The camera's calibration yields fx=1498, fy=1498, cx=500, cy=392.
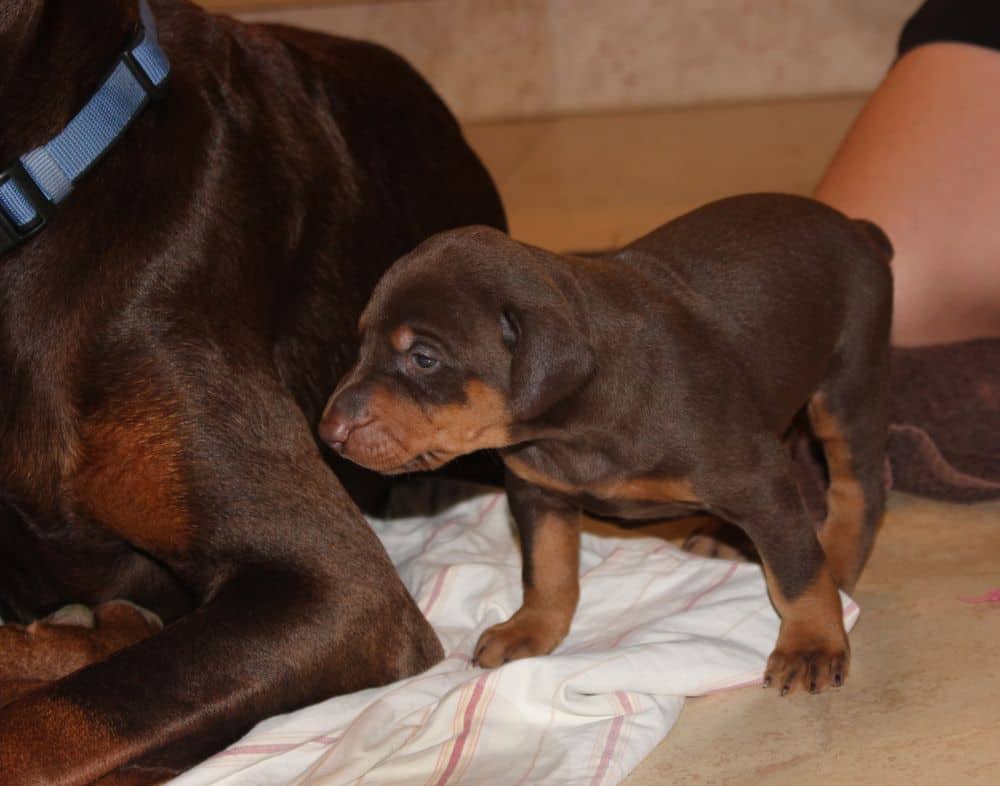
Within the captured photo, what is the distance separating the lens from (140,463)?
8.26 ft

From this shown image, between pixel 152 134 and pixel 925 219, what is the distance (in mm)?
2278

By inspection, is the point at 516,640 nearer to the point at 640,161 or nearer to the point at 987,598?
the point at 987,598

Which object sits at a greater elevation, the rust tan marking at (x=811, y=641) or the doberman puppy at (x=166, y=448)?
the doberman puppy at (x=166, y=448)

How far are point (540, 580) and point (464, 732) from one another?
43cm

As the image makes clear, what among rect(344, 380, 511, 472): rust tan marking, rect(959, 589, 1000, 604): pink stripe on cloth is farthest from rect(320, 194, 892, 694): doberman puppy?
rect(959, 589, 1000, 604): pink stripe on cloth

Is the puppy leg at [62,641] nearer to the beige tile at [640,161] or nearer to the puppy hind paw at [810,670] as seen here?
the puppy hind paw at [810,670]

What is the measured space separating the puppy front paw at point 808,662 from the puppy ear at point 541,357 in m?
0.66

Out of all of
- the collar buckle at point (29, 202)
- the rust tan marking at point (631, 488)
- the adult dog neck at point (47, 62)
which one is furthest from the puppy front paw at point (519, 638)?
the adult dog neck at point (47, 62)

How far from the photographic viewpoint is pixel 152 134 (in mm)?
2662

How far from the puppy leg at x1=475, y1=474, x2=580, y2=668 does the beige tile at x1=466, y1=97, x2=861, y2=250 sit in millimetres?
2946

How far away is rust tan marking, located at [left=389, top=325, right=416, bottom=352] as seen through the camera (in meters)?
2.27

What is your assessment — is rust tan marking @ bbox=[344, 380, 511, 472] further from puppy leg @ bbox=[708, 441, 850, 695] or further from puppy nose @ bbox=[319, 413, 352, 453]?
puppy leg @ bbox=[708, 441, 850, 695]

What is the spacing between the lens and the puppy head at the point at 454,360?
226cm

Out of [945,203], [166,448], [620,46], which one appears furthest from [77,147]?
[620,46]
